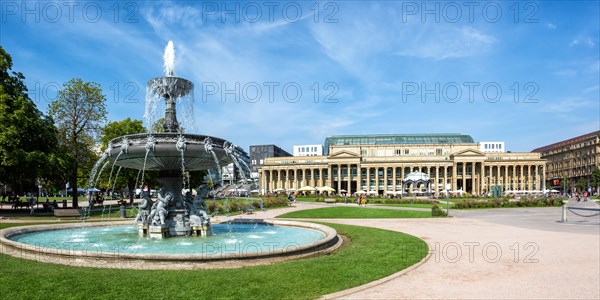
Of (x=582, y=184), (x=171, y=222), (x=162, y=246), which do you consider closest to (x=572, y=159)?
(x=582, y=184)

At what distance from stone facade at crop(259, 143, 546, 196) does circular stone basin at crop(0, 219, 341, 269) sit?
103877mm

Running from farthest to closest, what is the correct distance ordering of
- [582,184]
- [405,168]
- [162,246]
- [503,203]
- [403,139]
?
[403,139]
[405,168]
[582,184]
[503,203]
[162,246]

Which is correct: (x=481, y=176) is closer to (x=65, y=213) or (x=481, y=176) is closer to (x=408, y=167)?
(x=408, y=167)

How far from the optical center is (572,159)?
132 metres

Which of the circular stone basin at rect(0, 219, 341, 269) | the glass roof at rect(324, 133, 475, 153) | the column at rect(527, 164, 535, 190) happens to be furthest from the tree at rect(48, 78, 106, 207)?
the column at rect(527, 164, 535, 190)

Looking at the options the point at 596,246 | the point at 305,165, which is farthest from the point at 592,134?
the point at 596,246

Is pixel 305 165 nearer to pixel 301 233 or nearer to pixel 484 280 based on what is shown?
pixel 301 233

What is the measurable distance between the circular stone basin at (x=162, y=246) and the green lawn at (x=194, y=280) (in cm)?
47

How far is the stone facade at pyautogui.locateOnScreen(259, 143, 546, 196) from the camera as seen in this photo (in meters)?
119

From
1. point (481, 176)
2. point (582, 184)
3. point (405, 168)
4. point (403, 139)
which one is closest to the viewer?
point (582, 184)

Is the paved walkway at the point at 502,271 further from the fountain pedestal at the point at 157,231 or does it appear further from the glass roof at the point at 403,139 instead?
the glass roof at the point at 403,139

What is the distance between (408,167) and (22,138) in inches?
4224

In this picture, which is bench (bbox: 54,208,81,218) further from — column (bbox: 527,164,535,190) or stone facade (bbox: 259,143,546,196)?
column (bbox: 527,164,535,190)

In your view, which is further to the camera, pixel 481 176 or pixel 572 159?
pixel 572 159
